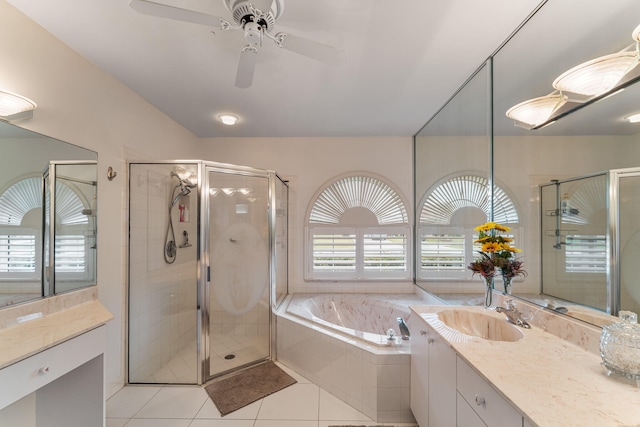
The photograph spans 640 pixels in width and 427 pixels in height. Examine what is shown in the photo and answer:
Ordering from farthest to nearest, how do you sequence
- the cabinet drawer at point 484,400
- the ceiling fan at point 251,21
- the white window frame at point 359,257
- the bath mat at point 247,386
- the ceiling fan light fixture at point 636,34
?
1. the white window frame at point 359,257
2. the bath mat at point 247,386
3. the ceiling fan at point 251,21
4. the ceiling fan light fixture at point 636,34
5. the cabinet drawer at point 484,400

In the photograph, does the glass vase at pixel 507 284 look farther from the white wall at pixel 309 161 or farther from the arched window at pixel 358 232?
the white wall at pixel 309 161

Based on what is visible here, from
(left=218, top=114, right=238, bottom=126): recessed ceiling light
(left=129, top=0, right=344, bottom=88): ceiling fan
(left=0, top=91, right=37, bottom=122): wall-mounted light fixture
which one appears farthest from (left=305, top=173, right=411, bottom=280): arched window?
(left=0, top=91, right=37, bottom=122): wall-mounted light fixture

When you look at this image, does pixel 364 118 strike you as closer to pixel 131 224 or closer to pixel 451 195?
pixel 451 195

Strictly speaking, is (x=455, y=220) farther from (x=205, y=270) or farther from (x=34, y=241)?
(x=34, y=241)

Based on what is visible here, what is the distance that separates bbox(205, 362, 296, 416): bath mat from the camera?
6.52 feet

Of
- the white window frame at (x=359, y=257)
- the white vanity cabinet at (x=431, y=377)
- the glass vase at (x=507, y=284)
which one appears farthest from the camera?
the white window frame at (x=359, y=257)

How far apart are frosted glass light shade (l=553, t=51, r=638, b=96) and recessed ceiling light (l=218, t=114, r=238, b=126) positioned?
2.54 metres

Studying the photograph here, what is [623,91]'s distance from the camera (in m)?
1.01

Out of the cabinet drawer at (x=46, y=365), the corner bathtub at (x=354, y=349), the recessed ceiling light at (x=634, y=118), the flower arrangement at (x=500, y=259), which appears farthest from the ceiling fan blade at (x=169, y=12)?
the corner bathtub at (x=354, y=349)

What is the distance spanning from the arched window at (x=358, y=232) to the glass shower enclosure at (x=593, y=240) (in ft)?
6.34

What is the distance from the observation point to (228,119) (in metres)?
2.71

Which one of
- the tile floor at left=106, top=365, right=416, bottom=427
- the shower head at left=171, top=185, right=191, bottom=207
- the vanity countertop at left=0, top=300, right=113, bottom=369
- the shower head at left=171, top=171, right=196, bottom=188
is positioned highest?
the shower head at left=171, top=171, right=196, bottom=188

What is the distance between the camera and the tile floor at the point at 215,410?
1793 millimetres

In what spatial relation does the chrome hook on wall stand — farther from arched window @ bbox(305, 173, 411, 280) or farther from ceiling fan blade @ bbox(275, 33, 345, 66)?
arched window @ bbox(305, 173, 411, 280)
